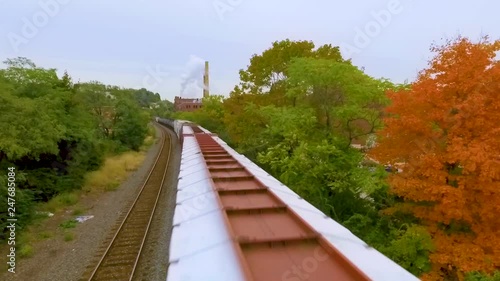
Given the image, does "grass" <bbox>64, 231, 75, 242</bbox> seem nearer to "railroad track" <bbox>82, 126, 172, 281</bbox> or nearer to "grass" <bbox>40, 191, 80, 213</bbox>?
"railroad track" <bbox>82, 126, 172, 281</bbox>

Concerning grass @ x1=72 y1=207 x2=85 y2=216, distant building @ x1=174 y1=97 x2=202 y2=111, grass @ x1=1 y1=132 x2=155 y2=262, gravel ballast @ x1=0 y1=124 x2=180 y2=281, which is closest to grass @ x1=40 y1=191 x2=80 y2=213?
grass @ x1=1 y1=132 x2=155 y2=262

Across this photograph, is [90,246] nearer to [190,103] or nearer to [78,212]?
[78,212]

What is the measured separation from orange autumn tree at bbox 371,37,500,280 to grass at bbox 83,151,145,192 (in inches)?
673

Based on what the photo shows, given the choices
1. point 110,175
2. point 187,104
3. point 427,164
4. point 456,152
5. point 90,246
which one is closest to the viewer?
point 456,152

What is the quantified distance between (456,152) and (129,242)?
11477 mm

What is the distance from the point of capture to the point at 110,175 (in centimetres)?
2236

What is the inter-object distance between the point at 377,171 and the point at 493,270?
4.63m

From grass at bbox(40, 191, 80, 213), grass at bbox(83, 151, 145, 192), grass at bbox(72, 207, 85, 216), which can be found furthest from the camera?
grass at bbox(83, 151, 145, 192)

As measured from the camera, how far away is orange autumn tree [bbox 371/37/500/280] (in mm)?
9266

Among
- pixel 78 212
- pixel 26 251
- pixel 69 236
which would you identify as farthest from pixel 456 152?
pixel 78 212

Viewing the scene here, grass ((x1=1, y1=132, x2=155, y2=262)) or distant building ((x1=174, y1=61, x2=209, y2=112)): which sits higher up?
distant building ((x1=174, y1=61, x2=209, y2=112))

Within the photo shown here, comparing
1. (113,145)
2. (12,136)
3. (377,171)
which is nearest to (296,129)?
(377,171)

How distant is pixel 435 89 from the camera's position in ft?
33.0

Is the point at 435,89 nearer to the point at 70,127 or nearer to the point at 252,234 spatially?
the point at 252,234
